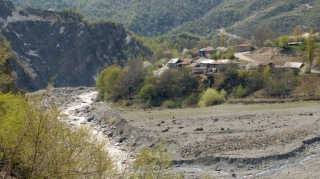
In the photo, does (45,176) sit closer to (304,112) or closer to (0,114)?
(0,114)

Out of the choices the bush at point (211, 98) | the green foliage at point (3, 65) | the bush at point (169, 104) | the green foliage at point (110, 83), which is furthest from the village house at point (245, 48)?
the green foliage at point (3, 65)

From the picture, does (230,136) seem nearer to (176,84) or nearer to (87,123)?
(87,123)

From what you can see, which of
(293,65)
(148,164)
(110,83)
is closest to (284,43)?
(293,65)

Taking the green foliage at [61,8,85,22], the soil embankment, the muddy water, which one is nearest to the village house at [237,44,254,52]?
the soil embankment

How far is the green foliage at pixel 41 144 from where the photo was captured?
9695 millimetres

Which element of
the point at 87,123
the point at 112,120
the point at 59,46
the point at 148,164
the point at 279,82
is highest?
the point at 59,46

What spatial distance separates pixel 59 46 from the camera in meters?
126

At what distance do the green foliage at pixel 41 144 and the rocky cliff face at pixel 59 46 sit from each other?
101161 millimetres

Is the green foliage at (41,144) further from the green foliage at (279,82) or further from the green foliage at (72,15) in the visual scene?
the green foliage at (72,15)

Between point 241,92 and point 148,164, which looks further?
point 241,92

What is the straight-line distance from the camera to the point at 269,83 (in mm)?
61094

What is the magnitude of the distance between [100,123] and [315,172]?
33.6 meters

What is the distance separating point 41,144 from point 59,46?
4784 inches

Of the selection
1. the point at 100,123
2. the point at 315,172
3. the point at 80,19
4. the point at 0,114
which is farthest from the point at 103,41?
the point at 0,114
